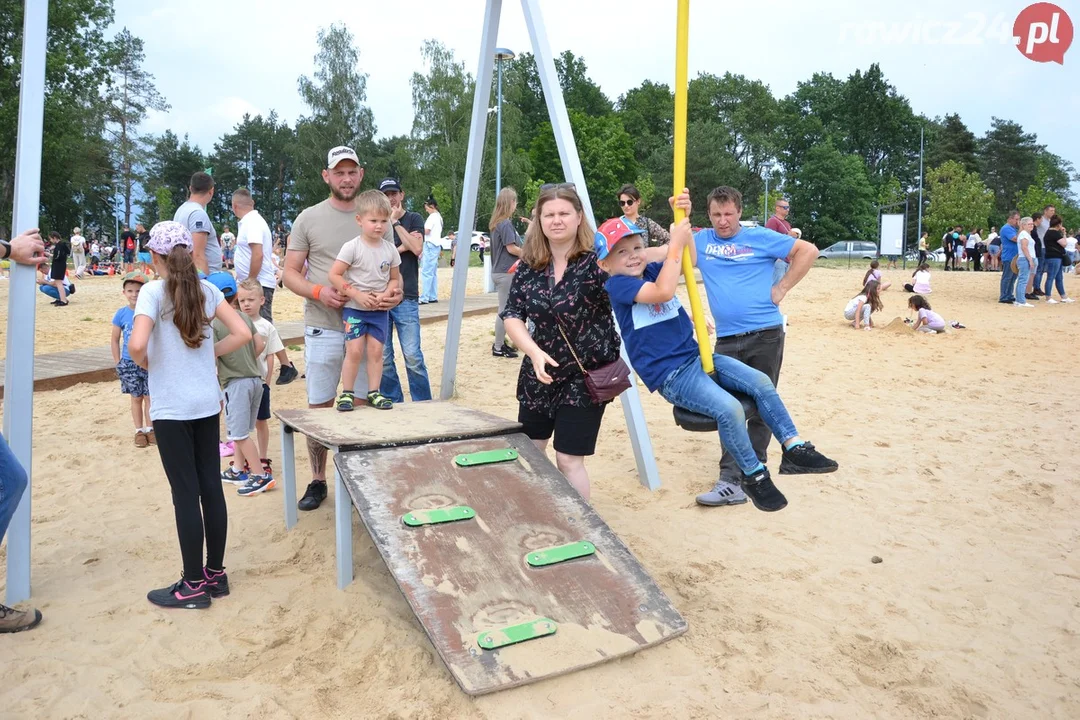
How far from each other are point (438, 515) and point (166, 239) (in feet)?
5.53

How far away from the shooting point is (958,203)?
54.4 meters

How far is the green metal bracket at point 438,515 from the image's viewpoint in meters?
3.65

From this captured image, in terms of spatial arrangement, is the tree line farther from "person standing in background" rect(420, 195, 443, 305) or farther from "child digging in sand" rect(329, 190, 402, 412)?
"child digging in sand" rect(329, 190, 402, 412)

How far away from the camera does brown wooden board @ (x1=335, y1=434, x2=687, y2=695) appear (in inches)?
124

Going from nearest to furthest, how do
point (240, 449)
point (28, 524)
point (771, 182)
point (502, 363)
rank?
point (28, 524)
point (240, 449)
point (502, 363)
point (771, 182)

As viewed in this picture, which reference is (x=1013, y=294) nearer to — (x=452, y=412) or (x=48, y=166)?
(x=452, y=412)

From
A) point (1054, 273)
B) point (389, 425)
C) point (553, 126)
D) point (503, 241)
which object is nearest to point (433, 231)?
point (503, 241)

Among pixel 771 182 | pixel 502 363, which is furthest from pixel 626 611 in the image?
pixel 771 182

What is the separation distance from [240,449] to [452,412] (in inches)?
61.1

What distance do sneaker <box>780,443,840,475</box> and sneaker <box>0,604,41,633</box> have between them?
3.41 meters

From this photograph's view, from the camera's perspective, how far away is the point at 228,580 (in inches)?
162

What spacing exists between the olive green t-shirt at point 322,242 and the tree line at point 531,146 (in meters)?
33.1

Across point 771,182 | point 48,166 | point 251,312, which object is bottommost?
point 251,312

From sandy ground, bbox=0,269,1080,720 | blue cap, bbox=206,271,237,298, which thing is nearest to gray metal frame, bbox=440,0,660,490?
sandy ground, bbox=0,269,1080,720
